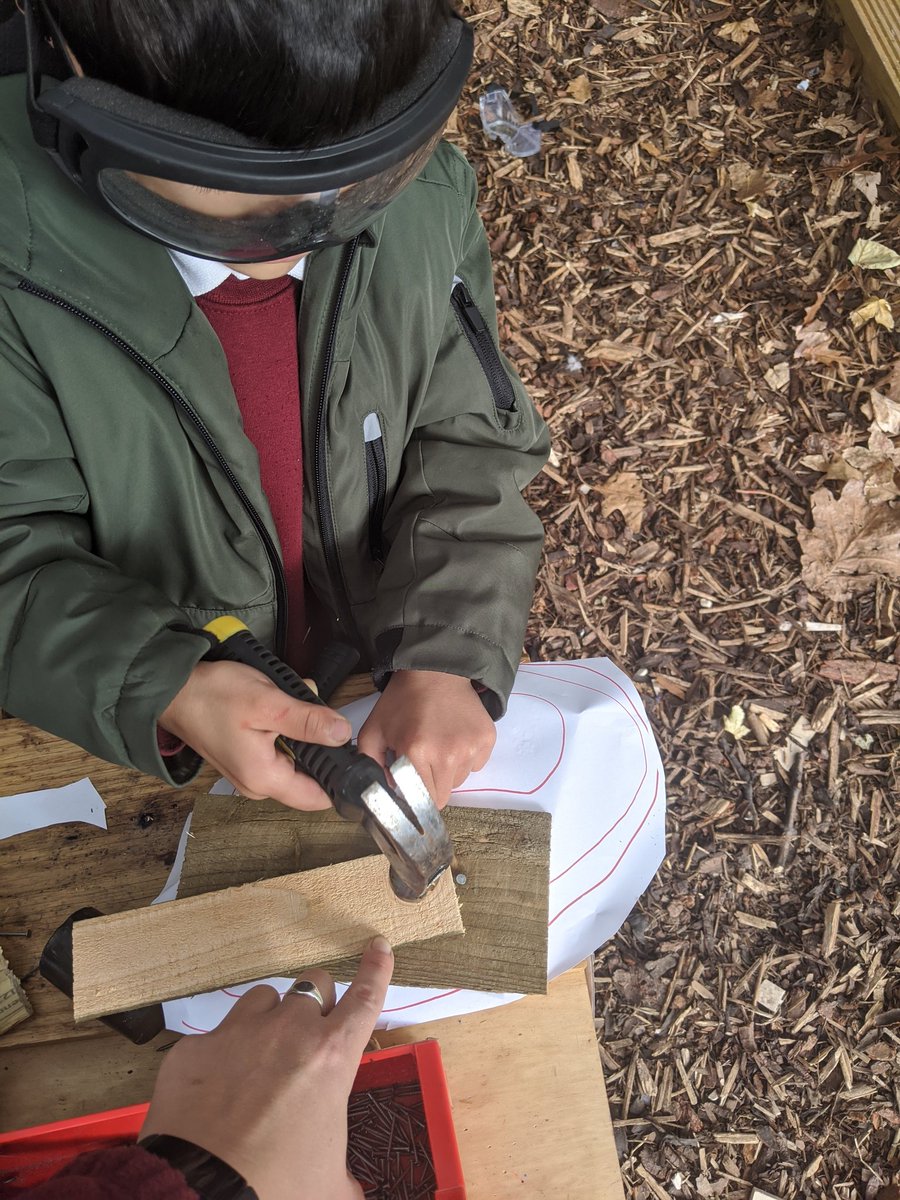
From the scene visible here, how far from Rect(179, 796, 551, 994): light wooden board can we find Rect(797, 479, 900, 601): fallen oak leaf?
5.06 ft

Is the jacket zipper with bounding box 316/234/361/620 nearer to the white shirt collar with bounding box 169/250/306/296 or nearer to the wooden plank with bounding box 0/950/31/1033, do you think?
the white shirt collar with bounding box 169/250/306/296

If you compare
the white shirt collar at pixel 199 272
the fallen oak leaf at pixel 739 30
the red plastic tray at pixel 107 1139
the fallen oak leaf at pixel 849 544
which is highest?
the white shirt collar at pixel 199 272

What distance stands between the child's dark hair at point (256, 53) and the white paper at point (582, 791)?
103 cm

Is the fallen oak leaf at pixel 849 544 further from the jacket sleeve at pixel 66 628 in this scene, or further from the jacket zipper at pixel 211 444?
the jacket sleeve at pixel 66 628

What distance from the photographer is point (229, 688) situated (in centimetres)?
129

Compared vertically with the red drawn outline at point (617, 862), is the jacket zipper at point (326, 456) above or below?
above

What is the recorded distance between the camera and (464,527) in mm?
1620

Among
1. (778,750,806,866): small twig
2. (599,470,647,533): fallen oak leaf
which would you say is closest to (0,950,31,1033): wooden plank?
(778,750,806,866): small twig

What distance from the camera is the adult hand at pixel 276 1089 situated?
40.6 inches

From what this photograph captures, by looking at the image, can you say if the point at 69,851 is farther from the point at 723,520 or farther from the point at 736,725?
the point at 723,520

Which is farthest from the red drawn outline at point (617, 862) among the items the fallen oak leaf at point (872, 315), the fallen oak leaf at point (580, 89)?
the fallen oak leaf at point (580, 89)

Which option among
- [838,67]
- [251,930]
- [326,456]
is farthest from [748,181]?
[251,930]

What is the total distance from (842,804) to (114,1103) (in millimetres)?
1894

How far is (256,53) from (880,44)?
10.3 ft
